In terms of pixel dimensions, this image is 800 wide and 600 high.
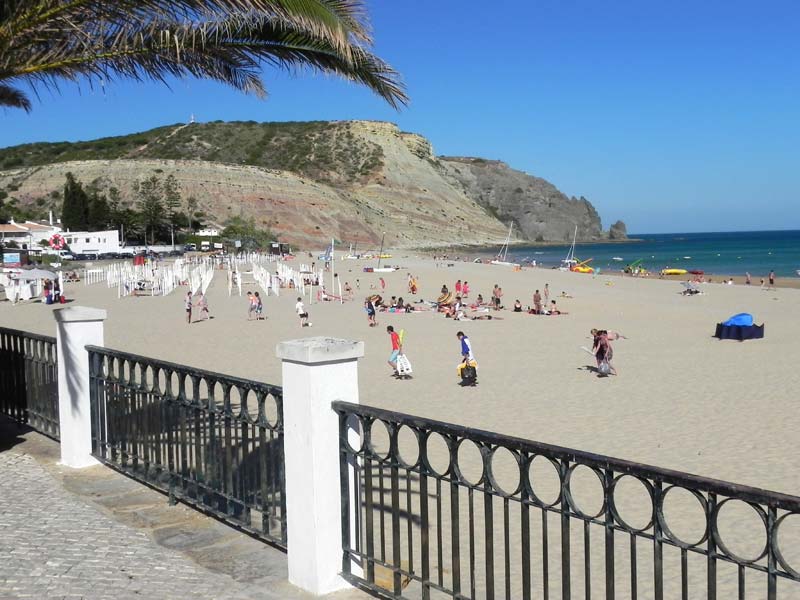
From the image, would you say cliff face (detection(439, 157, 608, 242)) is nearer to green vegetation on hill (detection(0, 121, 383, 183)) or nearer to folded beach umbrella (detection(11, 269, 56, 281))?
green vegetation on hill (detection(0, 121, 383, 183))

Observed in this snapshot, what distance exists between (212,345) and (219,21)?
14.8 metres

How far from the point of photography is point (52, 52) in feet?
24.0

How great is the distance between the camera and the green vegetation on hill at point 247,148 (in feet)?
482

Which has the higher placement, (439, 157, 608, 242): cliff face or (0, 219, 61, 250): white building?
(439, 157, 608, 242): cliff face

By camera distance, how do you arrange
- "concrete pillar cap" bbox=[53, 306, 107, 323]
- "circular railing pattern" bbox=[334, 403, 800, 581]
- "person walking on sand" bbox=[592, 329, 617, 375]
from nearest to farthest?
"circular railing pattern" bbox=[334, 403, 800, 581] → "concrete pillar cap" bbox=[53, 306, 107, 323] → "person walking on sand" bbox=[592, 329, 617, 375]

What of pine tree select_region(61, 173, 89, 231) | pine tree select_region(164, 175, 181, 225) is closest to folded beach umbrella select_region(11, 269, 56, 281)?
pine tree select_region(61, 173, 89, 231)

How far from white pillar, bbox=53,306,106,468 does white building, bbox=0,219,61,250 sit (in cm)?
6285

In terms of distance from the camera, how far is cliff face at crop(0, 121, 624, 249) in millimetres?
112938

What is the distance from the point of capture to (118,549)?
187 inches

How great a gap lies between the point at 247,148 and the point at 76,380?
155714 millimetres

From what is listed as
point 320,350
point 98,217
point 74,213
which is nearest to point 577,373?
point 320,350

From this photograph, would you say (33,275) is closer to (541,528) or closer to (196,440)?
(541,528)

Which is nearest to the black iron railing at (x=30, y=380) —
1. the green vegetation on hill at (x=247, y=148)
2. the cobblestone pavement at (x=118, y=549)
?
the cobblestone pavement at (x=118, y=549)

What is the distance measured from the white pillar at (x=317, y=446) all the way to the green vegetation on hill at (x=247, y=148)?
141 m
